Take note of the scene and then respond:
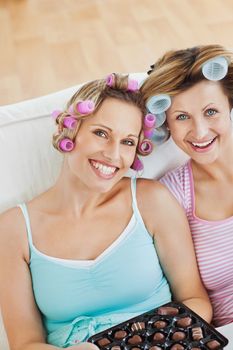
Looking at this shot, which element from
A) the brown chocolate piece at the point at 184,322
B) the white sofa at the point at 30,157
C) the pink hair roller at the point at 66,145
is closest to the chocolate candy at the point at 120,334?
the brown chocolate piece at the point at 184,322

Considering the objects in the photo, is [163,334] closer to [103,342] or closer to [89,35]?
[103,342]

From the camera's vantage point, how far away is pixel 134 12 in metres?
4.15

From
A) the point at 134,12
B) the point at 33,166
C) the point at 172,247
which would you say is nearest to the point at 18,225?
the point at 33,166

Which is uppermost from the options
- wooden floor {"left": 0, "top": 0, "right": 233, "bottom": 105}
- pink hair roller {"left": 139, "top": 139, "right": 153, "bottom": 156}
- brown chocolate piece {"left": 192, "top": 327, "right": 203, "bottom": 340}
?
wooden floor {"left": 0, "top": 0, "right": 233, "bottom": 105}

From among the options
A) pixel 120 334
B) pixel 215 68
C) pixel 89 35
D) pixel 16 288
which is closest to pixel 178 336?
pixel 120 334

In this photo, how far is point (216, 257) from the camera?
1574 millimetres

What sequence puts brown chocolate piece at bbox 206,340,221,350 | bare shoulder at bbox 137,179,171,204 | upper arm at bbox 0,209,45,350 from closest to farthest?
brown chocolate piece at bbox 206,340,221,350, upper arm at bbox 0,209,45,350, bare shoulder at bbox 137,179,171,204

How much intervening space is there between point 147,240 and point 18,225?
0.30 metres

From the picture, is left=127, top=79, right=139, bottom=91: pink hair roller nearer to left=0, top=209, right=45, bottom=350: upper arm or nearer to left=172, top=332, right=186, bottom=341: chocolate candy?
left=0, top=209, right=45, bottom=350: upper arm

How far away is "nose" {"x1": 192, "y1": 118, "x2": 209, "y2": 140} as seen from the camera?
1532 mm

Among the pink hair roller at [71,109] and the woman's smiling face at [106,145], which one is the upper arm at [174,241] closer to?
the woman's smiling face at [106,145]

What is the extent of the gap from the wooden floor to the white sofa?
154 centimetres

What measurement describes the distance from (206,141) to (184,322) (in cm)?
45

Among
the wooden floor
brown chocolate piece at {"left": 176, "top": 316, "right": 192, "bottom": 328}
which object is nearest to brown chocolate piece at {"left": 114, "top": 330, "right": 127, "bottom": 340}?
brown chocolate piece at {"left": 176, "top": 316, "right": 192, "bottom": 328}
